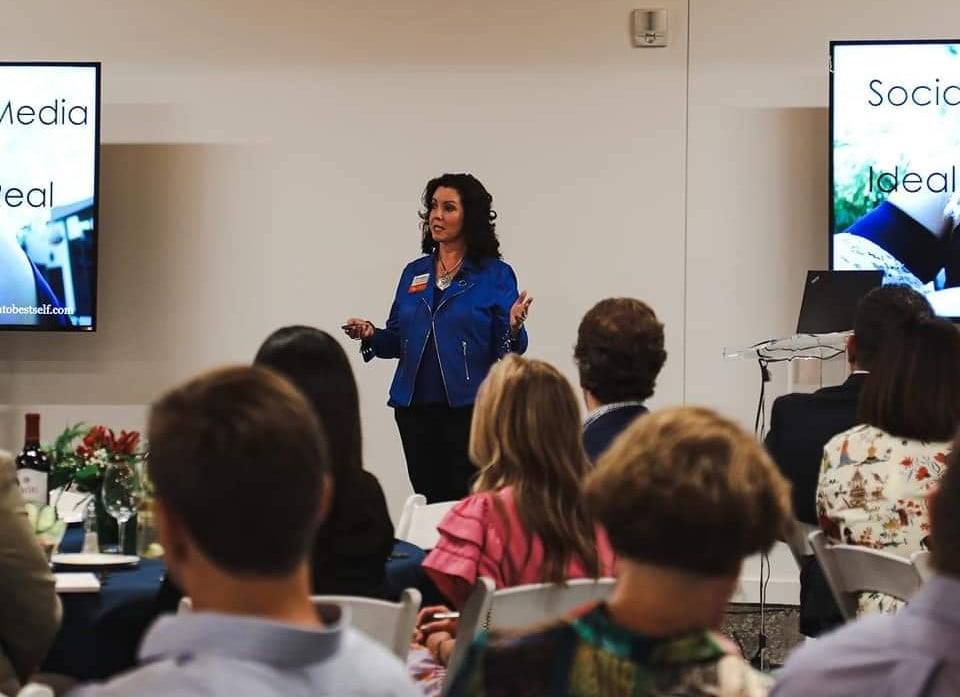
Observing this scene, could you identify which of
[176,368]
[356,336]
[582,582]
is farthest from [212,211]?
[582,582]

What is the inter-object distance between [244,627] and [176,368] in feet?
17.8

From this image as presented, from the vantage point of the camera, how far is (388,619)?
224 centimetres

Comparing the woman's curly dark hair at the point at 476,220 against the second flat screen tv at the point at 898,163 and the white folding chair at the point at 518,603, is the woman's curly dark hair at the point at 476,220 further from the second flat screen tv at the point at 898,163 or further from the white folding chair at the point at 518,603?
the white folding chair at the point at 518,603

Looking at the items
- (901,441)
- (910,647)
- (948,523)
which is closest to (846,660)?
(910,647)

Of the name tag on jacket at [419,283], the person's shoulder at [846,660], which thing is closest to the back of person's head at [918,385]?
the person's shoulder at [846,660]

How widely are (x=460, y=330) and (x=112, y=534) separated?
267 centimetres

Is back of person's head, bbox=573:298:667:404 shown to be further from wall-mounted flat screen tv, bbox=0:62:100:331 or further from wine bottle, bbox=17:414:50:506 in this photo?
wall-mounted flat screen tv, bbox=0:62:100:331

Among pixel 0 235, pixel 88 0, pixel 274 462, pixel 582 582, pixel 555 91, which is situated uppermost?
pixel 88 0

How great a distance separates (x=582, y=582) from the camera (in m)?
2.43

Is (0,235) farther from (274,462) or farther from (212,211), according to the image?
(274,462)

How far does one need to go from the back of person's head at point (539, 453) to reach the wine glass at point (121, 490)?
786 mm

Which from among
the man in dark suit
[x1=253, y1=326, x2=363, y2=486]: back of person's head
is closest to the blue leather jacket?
the man in dark suit

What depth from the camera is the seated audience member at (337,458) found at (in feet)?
8.34

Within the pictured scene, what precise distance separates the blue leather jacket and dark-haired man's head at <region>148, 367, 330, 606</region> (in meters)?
4.32
